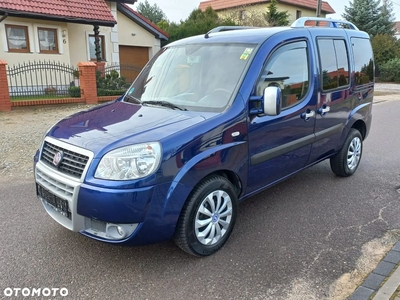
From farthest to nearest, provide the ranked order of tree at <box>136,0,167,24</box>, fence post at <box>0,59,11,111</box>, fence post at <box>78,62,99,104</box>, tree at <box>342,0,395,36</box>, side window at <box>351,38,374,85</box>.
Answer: tree at <box>136,0,167,24</box> < tree at <box>342,0,395,36</box> < fence post at <box>78,62,99,104</box> < fence post at <box>0,59,11,111</box> < side window at <box>351,38,374,85</box>

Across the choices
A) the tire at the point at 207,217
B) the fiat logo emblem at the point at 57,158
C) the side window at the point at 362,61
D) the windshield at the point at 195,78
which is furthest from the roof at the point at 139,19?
the tire at the point at 207,217

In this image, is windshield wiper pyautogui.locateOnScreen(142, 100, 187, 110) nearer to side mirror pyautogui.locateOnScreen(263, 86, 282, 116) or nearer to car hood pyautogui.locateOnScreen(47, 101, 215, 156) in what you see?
car hood pyautogui.locateOnScreen(47, 101, 215, 156)

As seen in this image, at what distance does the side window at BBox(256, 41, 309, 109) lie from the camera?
141 inches

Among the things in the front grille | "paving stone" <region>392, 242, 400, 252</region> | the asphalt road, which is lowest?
the asphalt road

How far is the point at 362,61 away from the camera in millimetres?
5086

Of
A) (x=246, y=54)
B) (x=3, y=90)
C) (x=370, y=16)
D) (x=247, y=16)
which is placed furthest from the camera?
(x=370, y=16)

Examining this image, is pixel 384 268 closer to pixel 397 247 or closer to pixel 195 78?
pixel 397 247

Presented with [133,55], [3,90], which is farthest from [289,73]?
[133,55]

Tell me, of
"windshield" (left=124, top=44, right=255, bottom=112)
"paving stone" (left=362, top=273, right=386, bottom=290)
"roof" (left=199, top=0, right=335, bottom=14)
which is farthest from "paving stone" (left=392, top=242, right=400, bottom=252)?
"roof" (left=199, top=0, right=335, bottom=14)

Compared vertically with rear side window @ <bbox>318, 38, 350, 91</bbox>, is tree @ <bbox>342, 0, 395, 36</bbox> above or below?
above

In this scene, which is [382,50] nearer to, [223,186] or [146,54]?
[146,54]

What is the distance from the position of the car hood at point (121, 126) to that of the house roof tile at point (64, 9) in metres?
12.1

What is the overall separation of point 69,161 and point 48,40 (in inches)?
566

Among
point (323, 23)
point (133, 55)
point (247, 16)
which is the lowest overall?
point (133, 55)
